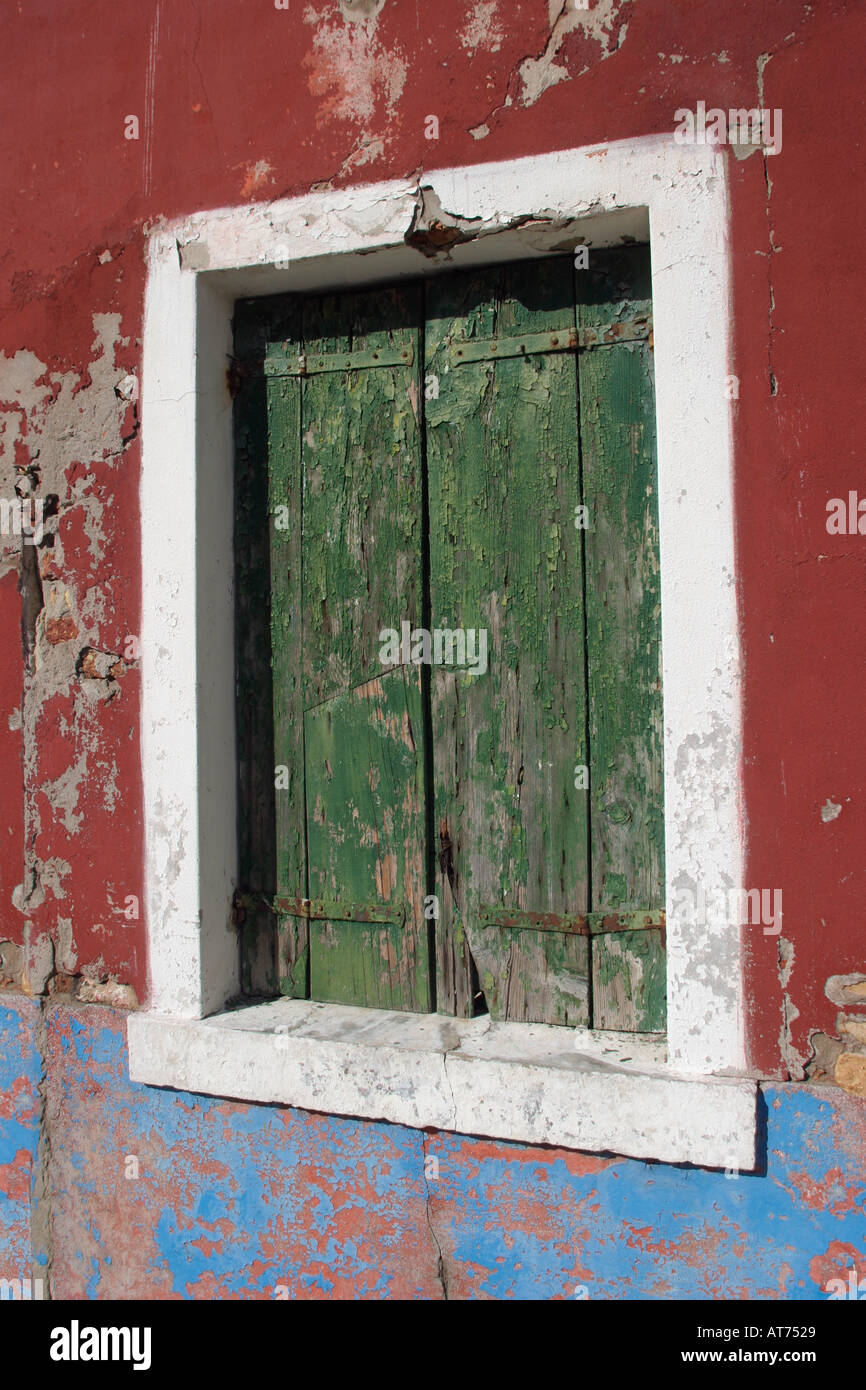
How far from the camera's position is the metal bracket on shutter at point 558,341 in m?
2.18

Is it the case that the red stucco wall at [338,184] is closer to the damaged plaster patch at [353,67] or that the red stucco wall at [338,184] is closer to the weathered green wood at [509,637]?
the damaged plaster patch at [353,67]

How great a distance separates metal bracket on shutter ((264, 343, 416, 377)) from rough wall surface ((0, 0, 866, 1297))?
37cm

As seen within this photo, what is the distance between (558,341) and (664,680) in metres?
0.87

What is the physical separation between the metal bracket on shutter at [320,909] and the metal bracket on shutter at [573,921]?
245mm

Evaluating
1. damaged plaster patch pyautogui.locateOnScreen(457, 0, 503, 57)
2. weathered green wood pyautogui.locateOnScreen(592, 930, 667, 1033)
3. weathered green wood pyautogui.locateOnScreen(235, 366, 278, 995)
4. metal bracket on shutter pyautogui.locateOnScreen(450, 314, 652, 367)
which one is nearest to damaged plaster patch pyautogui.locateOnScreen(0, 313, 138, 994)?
weathered green wood pyautogui.locateOnScreen(235, 366, 278, 995)

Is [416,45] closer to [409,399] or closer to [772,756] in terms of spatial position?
[409,399]

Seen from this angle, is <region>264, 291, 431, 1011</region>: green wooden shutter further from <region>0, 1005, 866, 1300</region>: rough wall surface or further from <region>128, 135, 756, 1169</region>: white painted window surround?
<region>0, 1005, 866, 1300</region>: rough wall surface

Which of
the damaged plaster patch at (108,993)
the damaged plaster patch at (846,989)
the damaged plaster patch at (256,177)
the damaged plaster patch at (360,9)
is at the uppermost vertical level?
the damaged plaster patch at (360,9)

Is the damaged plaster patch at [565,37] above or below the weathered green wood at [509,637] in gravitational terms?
above

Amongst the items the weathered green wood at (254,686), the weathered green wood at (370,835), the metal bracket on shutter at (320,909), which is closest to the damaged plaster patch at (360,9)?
the weathered green wood at (254,686)

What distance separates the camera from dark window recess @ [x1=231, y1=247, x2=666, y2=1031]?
221 centimetres

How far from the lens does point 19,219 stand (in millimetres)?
2607

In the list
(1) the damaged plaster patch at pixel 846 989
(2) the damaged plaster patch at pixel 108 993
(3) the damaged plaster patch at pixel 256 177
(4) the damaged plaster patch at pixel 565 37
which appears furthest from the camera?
(2) the damaged plaster patch at pixel 108 993

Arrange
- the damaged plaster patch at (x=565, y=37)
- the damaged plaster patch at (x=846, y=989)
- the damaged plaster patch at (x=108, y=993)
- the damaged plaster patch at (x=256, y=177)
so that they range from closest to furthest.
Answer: the damaged plaster patch at (x=846, y=989) < the damaged plaster patch at (x=565, y=37) < the damaged plaster patch at (x=256, y=177) < the damaged plaster patch at (x=108, y=993)
